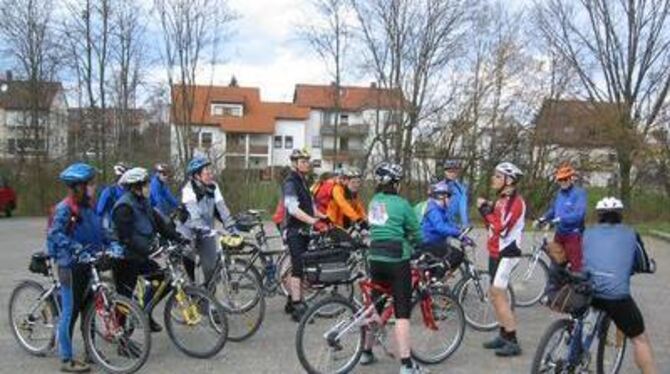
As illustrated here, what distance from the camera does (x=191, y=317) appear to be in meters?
7.56

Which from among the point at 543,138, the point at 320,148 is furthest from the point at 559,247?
the point at 320,148

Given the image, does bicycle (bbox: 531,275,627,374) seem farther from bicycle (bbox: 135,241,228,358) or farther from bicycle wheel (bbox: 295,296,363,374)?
bicycle (bbox: 135,241,228,358)

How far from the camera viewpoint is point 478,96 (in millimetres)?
33375

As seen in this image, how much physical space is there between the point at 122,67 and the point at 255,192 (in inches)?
352

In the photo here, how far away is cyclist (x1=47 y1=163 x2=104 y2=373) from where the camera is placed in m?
7.09

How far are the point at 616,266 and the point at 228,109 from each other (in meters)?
72.2

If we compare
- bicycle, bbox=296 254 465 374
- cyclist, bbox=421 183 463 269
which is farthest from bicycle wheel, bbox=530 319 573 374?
cyclist, bbox=421 183 463 269

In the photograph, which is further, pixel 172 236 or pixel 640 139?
pixel 640 139

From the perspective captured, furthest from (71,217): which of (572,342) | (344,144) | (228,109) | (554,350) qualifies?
(228,109)

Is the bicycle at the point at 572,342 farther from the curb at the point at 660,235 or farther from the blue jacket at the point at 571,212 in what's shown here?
the curb at the point at 660,235

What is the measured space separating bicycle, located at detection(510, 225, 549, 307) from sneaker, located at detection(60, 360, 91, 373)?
5.47 meters

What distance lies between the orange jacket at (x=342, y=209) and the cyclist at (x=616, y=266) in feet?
12.8

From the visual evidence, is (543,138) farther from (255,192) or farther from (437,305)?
(437,305)

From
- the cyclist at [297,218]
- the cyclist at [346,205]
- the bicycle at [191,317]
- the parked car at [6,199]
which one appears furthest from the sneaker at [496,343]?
the parked car at [6,199]
